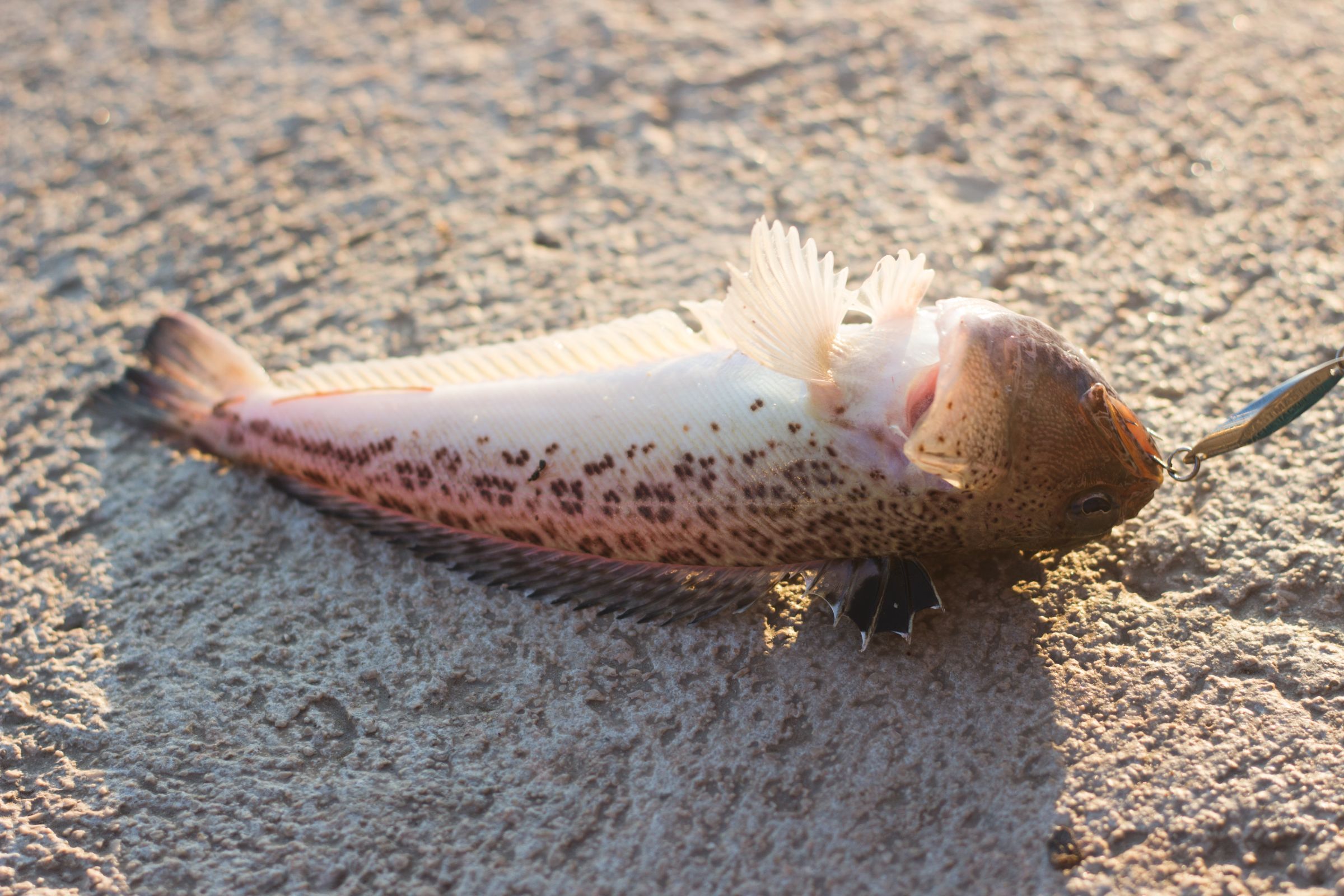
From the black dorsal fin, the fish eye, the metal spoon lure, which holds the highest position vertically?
the metal spoon lure

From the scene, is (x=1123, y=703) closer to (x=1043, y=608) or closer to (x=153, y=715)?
(x=1043, y=608)

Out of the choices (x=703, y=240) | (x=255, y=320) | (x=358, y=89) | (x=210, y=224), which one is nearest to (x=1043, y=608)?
(x=703, y=240)

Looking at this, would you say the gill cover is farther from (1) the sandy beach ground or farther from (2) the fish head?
(1) the sandy beach ground

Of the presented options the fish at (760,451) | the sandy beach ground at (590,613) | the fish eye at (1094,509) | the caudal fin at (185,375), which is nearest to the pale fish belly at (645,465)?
the fish at (760,451)

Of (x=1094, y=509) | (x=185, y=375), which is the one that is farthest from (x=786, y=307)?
(x=185, y=375)

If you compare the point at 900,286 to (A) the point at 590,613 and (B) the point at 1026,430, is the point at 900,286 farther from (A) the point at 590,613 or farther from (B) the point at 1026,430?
(A) the point at 590,613

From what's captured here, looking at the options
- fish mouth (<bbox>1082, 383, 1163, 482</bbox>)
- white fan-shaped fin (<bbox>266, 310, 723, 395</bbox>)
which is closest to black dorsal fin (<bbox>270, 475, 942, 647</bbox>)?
white fan-shaped fin (<bbox>266, 310, 723, 395</bbox>)

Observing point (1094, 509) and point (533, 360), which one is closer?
point (1094, 509)
